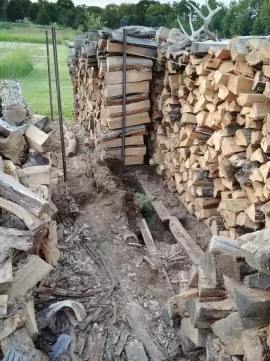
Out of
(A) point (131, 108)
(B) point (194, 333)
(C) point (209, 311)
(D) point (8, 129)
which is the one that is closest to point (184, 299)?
(B) point (194, 333)

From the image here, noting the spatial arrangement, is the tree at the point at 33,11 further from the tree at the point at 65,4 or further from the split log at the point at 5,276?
the split log at the point at 5,276

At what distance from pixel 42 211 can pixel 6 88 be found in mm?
4421

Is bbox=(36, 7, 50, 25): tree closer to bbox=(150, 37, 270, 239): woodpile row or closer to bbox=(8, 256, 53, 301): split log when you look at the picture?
bbox=(150, 37, 270, 239): woodpile row

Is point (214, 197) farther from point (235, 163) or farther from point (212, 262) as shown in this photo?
point (212, 262)

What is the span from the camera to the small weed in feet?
16.5

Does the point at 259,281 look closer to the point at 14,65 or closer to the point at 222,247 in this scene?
the point at 222,247

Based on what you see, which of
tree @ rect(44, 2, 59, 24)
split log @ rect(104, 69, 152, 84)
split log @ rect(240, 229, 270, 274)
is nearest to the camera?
split log @ rect(240, 229, 270, 274)

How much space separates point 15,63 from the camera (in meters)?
18.2

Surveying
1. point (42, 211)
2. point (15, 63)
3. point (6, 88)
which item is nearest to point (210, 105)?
point (42, 211)

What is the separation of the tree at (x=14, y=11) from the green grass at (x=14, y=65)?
91.0ft

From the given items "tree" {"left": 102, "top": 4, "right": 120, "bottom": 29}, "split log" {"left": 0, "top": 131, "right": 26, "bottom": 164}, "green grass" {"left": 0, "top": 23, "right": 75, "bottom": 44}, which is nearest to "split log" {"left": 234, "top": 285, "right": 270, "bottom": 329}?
"split log" {"left": 0, "top": 131, "right": 26, "bottom": 164}

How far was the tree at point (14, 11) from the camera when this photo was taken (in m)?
43.1

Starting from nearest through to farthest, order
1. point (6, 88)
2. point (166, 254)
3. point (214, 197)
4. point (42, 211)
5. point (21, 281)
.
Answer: point (21, 281), point (42, 211), point (166, 254), point (214, 197), point (6, 88)

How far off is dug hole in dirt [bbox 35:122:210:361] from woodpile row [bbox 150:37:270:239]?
1.42 ft
